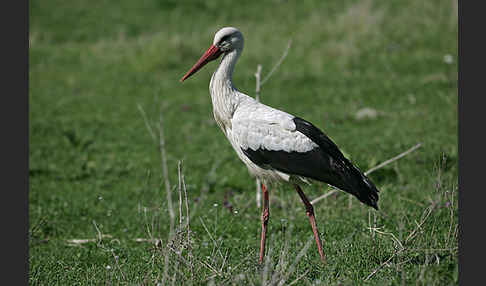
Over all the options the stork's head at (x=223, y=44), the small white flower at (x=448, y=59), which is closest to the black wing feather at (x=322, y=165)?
the stork's head at (x=223, y=44)

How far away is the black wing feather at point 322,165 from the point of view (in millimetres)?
3799

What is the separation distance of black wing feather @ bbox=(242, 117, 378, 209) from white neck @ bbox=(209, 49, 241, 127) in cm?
31

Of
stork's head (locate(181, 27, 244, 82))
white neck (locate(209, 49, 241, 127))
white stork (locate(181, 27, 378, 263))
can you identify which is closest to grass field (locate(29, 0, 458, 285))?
white stork (locate(181, 27, 378, 263))

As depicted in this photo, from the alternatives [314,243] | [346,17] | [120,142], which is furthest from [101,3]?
[314,243]

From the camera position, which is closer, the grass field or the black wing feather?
the grass field

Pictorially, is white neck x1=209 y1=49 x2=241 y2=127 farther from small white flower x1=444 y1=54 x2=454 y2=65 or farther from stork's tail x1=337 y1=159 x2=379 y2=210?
small white flower x1=444 y1=54 x2=454 y2=65

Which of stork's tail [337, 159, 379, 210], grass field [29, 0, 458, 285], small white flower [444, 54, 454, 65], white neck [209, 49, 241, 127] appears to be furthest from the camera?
small white flower [444, 54, 454, 65]

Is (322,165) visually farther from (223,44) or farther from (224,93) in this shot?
(223,44)

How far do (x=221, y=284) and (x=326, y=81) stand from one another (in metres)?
7.46

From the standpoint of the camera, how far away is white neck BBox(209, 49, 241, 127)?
13.3 ft

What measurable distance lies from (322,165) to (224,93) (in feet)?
2.75

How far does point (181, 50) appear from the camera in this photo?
38.3 ft

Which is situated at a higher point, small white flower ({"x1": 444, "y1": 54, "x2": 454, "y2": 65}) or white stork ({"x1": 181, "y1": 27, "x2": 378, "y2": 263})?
white stork ({"x1": 181, "y1": 27, "x2": 378, "y2": 263})

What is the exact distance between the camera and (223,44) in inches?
163
